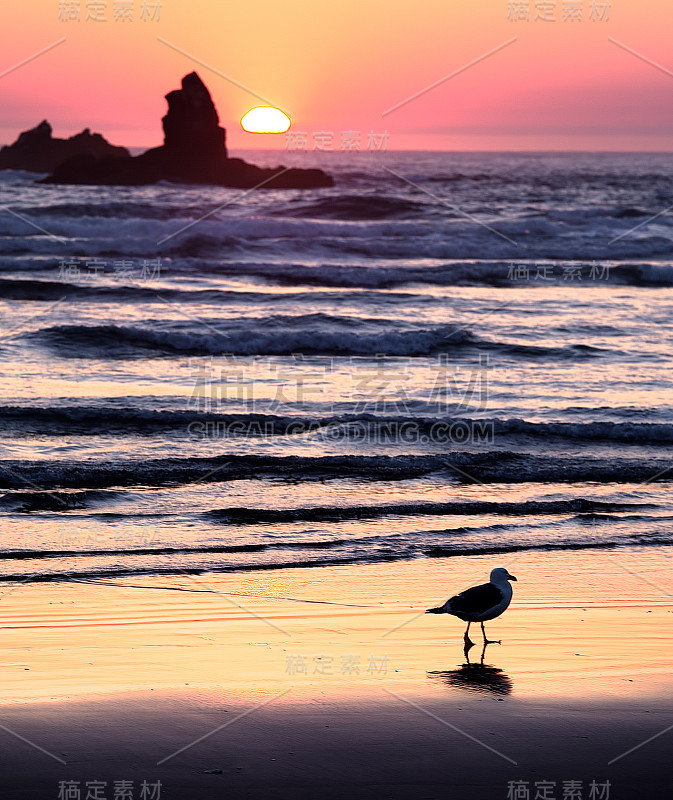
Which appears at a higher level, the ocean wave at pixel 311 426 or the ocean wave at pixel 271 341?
the ocean wave at pixel 271 341

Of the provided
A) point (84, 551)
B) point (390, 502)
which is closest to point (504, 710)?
point (84, 551)

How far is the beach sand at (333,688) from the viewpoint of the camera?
13.2 ft

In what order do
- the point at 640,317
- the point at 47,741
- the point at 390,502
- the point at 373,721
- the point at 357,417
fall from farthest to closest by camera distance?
the point at 640,317, the point at 357,417, the point at 390,502, the point at 373,721, the point at 47,741

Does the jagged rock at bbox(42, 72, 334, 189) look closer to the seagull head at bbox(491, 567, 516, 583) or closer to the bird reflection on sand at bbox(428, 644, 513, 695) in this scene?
the seagull head at bbox(491, 567, 516, 583)

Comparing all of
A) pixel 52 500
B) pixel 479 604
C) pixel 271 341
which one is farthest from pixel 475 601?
pixel 271 341

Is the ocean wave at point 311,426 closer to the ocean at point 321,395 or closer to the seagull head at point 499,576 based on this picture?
the ocean at point 321,395

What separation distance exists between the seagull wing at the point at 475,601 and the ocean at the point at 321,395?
6.32 ft

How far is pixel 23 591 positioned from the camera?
258 inches

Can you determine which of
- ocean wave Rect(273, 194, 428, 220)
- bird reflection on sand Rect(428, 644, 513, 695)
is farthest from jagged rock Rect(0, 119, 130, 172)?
bird reflection on sand Rect(428, 644, 513, 695)

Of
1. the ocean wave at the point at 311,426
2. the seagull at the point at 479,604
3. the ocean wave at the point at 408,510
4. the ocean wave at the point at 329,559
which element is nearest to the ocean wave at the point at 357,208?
the ocean wave at the point at 311,426

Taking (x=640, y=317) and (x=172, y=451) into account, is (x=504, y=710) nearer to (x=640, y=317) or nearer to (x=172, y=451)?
(x=172, y=451)

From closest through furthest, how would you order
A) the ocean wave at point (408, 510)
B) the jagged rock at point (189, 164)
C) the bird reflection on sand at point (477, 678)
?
the bird reflection on sand at point (477, 678) → the ocean wave at point (408, 510) → the jagged rock at point (189, 164)

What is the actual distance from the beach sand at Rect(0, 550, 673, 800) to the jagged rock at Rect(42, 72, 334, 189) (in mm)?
52193

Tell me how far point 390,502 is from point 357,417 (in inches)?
140
